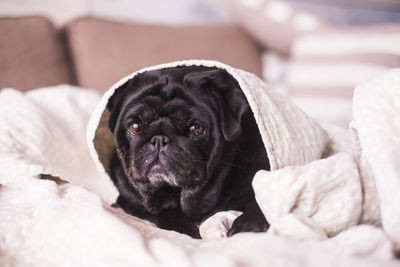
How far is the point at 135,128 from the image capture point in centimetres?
125

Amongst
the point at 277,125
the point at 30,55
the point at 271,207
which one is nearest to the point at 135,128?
the point at 277,125

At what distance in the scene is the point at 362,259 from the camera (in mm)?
625

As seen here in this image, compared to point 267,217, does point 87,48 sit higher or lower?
higher

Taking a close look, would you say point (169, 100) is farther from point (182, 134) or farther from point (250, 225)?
point (250, 225)

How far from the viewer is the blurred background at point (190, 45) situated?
189 cm

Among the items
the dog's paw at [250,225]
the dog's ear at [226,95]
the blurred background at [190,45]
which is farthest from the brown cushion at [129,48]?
the dog's paw at [250,225]

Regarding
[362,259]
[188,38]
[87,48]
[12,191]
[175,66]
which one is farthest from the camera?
[188,38]

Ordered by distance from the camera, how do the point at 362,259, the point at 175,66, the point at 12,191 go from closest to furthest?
the point at 362,259 → the point at 12,191 → the point at 175,66

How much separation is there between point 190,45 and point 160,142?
1.14 metres

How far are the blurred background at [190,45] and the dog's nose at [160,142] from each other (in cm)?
90

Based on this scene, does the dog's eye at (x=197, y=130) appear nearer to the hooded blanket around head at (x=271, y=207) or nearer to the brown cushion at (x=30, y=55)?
the hooded blanket around head at (x=271, y=207)

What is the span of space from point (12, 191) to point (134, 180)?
352 mm

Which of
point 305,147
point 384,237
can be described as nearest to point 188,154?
point 305,147

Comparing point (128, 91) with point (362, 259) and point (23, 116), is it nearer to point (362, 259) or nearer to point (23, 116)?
point (23, 116)
